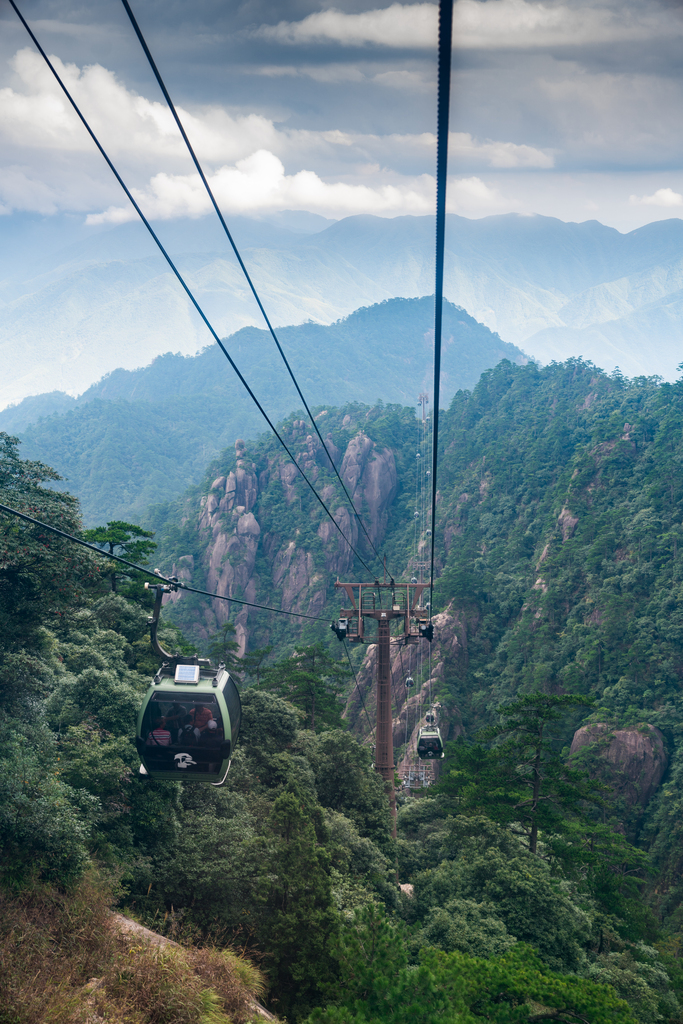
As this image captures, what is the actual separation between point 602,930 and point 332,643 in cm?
5690

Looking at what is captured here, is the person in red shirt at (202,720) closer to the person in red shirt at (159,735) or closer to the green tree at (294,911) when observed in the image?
the person in red shirt at (159,735)

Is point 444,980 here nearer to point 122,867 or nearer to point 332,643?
point 122,867

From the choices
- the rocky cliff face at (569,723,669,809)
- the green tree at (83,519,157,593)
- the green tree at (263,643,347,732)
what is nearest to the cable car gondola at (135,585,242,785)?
the green tree at (83,519,157,593)

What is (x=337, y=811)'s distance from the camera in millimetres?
27703

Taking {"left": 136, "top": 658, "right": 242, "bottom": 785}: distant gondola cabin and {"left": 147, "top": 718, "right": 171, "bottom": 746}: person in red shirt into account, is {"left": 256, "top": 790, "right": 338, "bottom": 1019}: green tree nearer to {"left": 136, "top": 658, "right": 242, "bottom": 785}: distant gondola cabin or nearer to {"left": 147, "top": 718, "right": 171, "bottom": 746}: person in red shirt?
{"left": 136, "top": 658, "right": 242, "bottom": 785}: distant gondola cabin

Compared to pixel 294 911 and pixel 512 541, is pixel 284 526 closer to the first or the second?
pixel 512 541

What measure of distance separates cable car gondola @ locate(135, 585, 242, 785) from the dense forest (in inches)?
107

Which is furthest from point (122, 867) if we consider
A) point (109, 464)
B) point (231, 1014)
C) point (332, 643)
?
point (109, 464)

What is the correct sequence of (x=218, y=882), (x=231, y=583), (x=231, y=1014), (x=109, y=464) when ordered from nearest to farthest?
(x=231, y=1014) → (x=218, y=882) → (x=231, y=583) → (x=109, y=464)

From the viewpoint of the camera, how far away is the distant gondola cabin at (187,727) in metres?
11.9

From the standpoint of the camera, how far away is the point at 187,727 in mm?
11898

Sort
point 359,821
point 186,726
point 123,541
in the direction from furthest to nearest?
1. point 123,541
2. point 359,821
3. point 186,726

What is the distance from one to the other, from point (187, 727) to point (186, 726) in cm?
3

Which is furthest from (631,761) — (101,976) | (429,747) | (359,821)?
(101,976)
